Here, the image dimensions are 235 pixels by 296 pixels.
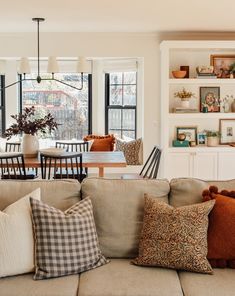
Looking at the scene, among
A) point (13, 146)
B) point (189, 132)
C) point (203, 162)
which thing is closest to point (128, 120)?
point (189, 132)

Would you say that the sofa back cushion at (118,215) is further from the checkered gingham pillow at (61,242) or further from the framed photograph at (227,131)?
the framed photograph at (227,131)

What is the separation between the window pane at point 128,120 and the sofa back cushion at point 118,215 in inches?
177

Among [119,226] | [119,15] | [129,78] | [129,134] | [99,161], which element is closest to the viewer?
[119,226]

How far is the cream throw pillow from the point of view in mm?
2482

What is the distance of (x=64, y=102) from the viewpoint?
759cm

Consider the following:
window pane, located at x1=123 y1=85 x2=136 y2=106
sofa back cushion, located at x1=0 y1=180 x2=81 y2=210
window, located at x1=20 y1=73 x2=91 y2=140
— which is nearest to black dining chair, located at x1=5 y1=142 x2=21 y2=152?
window, located at x1=20 y1=73 x2=91 y2=140

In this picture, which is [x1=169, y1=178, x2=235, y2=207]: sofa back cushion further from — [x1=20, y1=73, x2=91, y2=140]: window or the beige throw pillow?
[x1=20, y1=73, x2=91, y2=140]: window

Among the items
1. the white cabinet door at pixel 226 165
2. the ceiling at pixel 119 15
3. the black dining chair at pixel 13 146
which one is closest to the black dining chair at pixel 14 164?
the black dining chair at pixel 13 146

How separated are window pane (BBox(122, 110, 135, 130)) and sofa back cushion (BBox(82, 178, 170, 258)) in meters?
4.50

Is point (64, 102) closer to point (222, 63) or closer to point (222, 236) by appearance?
point (222, 63)

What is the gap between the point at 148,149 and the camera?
681 cm

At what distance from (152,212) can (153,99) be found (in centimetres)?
423

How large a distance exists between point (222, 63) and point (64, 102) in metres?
2.66

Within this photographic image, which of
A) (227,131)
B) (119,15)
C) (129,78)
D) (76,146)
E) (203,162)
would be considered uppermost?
(119,15)
